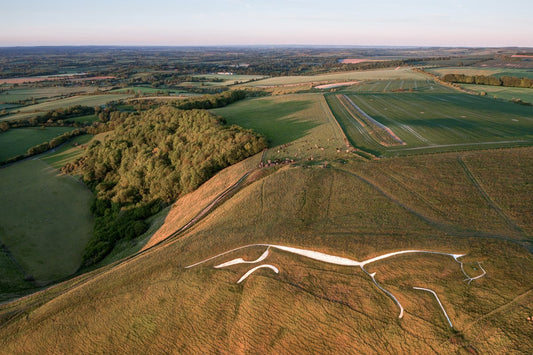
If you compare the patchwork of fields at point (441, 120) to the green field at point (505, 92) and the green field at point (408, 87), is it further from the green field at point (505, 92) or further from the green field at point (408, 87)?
the green field at point (408, 87)

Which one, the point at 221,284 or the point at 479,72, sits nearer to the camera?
the point at 221,284

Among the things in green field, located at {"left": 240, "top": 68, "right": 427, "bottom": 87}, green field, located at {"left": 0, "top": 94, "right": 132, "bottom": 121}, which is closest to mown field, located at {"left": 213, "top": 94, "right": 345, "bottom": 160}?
green field, located at {"left": 240, "top": 68, "right": 427, "bottom": 87}

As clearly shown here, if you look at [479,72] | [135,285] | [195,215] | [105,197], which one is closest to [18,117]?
[105,197]

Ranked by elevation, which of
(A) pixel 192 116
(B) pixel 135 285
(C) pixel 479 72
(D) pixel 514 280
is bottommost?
(B) pixel 135 285

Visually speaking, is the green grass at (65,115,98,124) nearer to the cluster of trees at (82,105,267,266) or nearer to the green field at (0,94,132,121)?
the green field at (0,94,132,121)

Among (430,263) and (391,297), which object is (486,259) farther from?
(391,297)

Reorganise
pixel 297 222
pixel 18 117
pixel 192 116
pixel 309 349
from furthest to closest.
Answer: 1. pixel 18 117
2. pixel 192 116
3. pixel 297 222
4. pixel 309 349

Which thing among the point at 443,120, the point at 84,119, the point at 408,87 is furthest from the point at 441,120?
the point at 84,119

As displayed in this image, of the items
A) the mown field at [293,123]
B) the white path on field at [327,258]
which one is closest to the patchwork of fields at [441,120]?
the mown field at [293,123]
